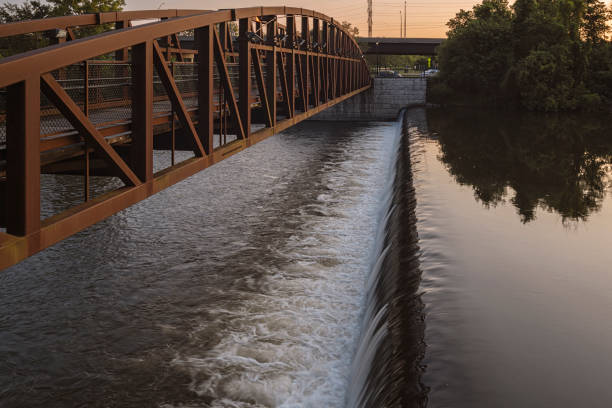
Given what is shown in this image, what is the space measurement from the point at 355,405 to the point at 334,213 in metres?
12.8

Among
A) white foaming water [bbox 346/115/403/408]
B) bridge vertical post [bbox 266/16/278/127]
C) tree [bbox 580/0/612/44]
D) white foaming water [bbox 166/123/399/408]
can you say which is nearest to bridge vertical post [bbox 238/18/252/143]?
bridge vertical post [bbox 266/16/278/127]

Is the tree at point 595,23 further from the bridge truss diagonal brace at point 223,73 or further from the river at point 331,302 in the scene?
the bridge truss diagonal brace at point 223,73

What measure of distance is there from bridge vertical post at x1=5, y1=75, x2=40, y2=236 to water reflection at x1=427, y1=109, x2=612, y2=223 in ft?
36.7

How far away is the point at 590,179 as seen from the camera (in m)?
22.0

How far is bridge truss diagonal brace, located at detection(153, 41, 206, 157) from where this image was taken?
9.67 m

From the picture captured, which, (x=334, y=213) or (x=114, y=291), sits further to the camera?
(x=334, y=213)

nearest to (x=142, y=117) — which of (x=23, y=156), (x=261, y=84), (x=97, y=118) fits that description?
(x=97, y=118)

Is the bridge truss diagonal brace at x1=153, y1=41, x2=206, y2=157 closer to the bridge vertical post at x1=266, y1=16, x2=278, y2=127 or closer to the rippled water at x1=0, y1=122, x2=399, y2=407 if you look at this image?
the rippled water at x1=0, y1=122, x2=399, y2=407

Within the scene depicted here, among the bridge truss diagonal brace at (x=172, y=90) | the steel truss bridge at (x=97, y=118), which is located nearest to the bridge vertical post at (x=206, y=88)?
the steel truss bridge at (x=97, y=118)

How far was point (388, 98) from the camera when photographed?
60969mm

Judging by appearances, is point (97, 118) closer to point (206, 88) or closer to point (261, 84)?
point (206, 88)

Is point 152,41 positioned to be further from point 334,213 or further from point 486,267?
point 334,213

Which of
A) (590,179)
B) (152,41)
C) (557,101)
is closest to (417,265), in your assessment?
(152,41)

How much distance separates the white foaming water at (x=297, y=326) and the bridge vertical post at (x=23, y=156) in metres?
3.82
